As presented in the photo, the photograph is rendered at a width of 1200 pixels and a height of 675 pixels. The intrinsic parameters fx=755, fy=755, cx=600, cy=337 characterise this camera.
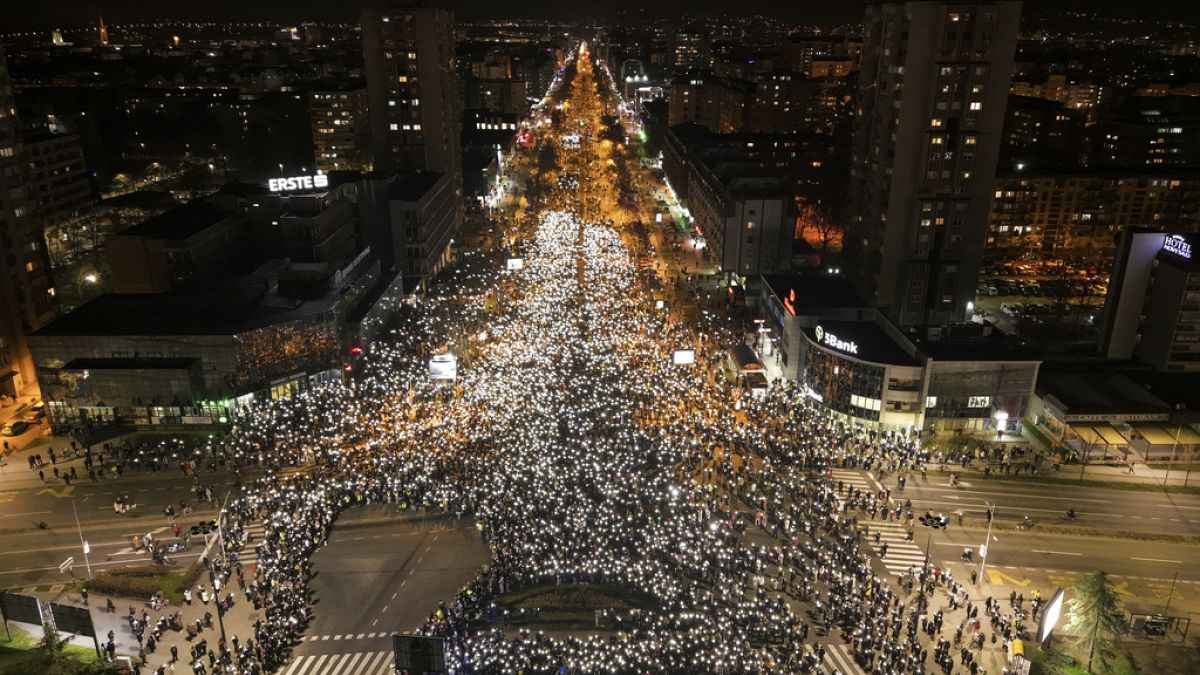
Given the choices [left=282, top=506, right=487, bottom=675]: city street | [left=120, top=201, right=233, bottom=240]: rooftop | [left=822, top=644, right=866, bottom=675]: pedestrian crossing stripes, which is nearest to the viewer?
[left=822, top=644, right=866, bottom=675]: pedestrian crossing stripes

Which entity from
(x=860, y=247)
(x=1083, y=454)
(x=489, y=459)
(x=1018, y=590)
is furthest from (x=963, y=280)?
(x=489, y=459)

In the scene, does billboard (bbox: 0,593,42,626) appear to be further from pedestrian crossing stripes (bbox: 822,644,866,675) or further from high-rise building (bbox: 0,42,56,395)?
pedestrian crossing stripes (bbox: 822,644,866,675)

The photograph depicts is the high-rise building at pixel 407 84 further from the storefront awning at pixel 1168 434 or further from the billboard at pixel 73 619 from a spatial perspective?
the storefront awning at pixel 1168 434

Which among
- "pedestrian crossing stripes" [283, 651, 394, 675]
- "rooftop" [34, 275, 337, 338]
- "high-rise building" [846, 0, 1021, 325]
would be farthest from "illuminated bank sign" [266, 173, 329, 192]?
"high-rise building" [846, 0, 1021, 325]

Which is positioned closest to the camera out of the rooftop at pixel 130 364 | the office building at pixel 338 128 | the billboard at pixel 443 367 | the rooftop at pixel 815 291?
the rooftop at pixel 130 364

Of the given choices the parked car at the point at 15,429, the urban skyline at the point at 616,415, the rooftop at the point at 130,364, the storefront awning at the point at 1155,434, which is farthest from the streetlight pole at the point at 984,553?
the parked car at the point at 15,429
